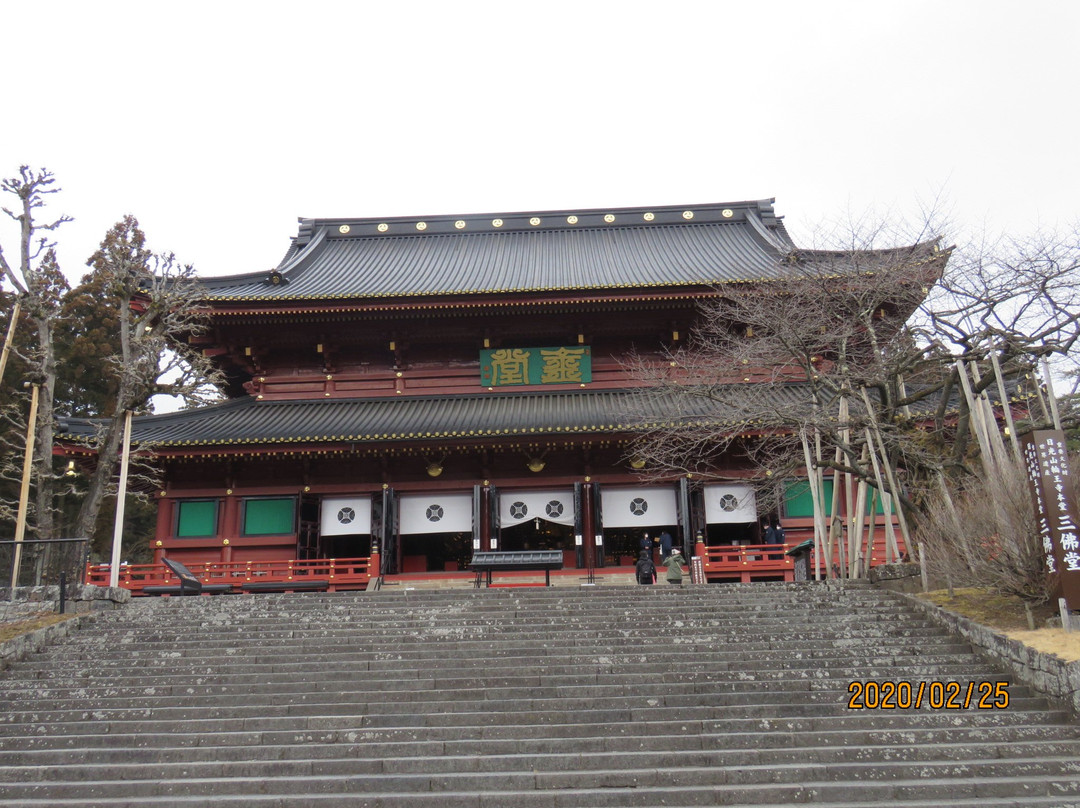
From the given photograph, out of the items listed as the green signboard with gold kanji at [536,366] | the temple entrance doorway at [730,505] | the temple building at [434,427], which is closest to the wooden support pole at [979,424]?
the temple building at [434,427]

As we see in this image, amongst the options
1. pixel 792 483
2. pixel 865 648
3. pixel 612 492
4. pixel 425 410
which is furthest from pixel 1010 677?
pixel 425 410

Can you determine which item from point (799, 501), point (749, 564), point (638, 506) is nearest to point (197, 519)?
point (638, 506)

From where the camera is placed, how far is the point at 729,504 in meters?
18.6

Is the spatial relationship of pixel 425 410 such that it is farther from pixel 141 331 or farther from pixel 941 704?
pixel 941 704

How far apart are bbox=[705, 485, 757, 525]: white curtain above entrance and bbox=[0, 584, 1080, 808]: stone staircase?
6.32 m

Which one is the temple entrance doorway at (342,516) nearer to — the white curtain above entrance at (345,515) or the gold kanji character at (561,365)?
the white curtain above entrance at (345,515)

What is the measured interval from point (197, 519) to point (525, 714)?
43.2 feet

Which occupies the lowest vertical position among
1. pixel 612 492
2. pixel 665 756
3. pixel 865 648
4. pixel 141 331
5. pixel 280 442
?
pixel 665 756

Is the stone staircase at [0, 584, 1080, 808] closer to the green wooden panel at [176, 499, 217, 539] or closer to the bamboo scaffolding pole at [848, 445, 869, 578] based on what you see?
the bamboo scaffolding pole at [848, 445, 869, 578]

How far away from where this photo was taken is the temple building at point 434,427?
18422 mm

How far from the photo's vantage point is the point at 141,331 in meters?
16.3

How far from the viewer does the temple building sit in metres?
18.4

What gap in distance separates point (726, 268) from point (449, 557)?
11529 mm

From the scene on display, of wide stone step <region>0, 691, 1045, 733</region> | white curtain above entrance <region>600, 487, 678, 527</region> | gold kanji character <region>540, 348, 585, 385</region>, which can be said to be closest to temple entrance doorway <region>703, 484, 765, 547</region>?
white curtain above entrance <region>600, 487, 678, 527</region>
